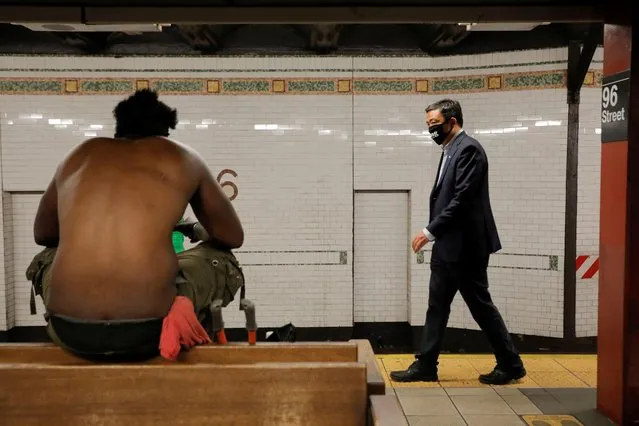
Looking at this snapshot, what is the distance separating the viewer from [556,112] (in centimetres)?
638

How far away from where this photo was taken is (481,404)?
3.98 metres

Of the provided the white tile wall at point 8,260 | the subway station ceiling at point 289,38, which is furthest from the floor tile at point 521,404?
the white tile wall at point 8,260

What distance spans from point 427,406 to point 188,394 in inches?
88.4

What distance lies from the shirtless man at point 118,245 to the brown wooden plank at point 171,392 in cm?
20

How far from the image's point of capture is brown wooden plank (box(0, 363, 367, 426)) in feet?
7.09

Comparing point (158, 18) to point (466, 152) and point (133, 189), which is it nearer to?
point (133, 189)

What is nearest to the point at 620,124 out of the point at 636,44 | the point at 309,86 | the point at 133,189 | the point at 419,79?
the point at 636,44

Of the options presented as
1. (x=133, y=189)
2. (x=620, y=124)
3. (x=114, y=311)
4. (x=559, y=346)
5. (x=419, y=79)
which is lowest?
(x=559, y=346)

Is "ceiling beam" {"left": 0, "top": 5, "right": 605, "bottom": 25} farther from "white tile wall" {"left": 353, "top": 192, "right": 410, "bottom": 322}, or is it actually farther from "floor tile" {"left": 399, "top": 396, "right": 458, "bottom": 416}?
"white tile wall" {"left": 353, "top": 192, "right": 410, "bottom": 322}

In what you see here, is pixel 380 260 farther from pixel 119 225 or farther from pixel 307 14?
pixel 119 225

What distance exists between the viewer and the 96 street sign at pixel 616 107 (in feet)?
11.6

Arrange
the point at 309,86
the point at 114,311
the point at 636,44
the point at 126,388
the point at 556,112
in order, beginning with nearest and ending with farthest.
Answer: the point at 126,388 < the point at 114,311 < the point at 636,44 < the point at 556,112 < the point at 309,86

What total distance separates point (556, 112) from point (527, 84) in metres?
0.45

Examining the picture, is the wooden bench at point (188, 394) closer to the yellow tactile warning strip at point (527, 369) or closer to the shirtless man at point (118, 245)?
the shirtless man at point (118, 245)
